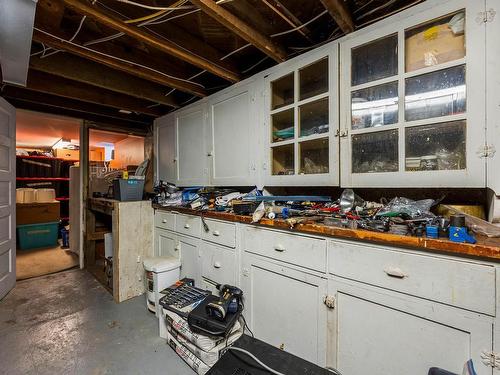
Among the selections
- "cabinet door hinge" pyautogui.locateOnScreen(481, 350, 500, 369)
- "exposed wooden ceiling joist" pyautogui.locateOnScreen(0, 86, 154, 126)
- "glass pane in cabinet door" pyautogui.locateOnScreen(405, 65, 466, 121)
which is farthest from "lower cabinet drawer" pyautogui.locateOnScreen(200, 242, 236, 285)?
"exposed wooden ceiling joist" pyautogui.locateOnScreen(0, 86, 154, 126)

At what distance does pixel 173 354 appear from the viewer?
1582mm

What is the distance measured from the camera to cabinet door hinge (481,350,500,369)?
83 cm

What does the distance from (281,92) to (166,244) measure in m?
1.80

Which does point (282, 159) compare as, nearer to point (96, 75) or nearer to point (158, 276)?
point (158, 276)

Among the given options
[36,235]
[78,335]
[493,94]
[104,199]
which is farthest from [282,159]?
[36,235]

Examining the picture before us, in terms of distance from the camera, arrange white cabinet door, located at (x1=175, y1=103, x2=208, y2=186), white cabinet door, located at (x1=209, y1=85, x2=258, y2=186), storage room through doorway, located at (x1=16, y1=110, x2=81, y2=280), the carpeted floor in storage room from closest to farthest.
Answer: white cabinet door, located at (x1=209, y1=85, x2=258, y2=186)
white cabinet door, located at (x1=175, y1=103, x2=208, y2=186)
the carpeted floor in storage room
storage room through doorway, located at (x1=16, y1=110, x2=81, y2=280)

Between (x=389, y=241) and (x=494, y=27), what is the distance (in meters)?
1.00

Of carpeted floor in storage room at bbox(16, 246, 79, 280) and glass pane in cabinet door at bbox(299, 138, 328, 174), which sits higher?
glass pane in cabinet door at bbox(299, 138, 328, 174)

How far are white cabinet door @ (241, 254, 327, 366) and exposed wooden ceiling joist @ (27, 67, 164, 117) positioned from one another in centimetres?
242

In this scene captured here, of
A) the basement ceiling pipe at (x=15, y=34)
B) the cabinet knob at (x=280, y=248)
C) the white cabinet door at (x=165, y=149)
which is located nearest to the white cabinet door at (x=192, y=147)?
the white cabinet door at (x=165, y=149)

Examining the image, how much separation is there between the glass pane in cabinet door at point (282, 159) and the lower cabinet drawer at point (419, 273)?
73cm

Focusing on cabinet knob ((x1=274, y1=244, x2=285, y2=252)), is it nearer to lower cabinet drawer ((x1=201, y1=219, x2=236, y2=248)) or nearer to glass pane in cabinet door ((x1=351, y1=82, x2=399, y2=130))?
lower cabinet drawer ((x1=201, y1=219, x2=236, y2=248))

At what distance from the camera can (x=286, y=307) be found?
1.40 m

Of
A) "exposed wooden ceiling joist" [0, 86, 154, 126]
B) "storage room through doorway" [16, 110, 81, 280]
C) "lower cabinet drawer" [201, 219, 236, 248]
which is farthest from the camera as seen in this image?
"storage room through doorway" [16, 110, 81, 280]
